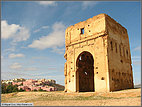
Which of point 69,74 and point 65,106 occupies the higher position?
point 69,74

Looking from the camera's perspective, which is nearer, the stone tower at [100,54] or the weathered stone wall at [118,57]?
the stone tower at [100,54]

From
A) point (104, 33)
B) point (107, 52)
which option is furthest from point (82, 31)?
point (107, 52)

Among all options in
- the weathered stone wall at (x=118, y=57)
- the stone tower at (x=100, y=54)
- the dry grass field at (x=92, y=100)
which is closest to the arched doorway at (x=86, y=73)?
the stone tower at (x=100, y=54)

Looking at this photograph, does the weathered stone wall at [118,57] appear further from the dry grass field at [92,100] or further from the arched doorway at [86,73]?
the arched doorway at [86,73]

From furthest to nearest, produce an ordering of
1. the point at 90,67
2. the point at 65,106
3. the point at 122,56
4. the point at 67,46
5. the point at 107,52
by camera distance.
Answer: the point at 90,67 < the point at 67,46 < the point at 122,56 < the point at 107,52 < the point at 65,106

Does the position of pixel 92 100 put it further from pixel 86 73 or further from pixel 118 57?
pixel 86 73

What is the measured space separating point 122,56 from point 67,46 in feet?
20.3

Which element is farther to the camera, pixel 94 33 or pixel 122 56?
pixel 122 56

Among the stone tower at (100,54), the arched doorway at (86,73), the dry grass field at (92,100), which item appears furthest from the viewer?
the arched doorway at (86,73)

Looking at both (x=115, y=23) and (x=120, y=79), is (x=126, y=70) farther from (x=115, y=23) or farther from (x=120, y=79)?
(x=115, y=23)

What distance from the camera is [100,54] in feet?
44.9

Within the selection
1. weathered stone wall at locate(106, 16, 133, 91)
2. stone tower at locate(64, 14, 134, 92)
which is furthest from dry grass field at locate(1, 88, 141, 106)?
weathered stone wall at locate(106, 16, 133, 91)

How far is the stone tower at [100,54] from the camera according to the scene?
13.2 meters

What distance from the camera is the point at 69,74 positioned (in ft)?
52.1
